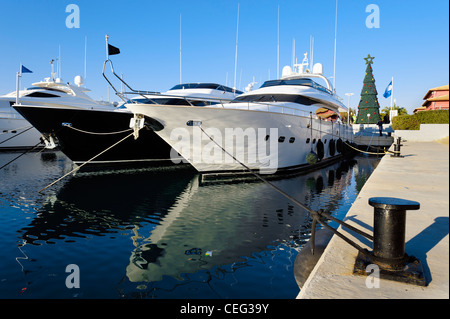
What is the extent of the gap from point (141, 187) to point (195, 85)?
11.7 metres

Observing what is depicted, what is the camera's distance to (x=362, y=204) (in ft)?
14.8

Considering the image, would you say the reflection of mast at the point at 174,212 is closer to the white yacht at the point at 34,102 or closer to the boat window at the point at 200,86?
the boat window at the point at 200,86

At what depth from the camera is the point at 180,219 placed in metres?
7.06

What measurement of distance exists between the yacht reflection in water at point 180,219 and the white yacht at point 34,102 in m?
15.9

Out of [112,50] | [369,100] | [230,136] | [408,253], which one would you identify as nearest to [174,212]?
[230,136]

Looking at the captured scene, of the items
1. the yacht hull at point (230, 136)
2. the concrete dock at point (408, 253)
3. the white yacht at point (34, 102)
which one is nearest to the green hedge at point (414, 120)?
the yacht hull at point (230, 136)

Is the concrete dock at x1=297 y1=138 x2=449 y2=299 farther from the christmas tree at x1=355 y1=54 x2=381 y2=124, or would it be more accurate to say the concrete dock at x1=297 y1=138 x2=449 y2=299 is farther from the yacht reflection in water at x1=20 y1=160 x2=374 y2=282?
the christmas tree at x1=355 y1=54 x2=381 y2=124

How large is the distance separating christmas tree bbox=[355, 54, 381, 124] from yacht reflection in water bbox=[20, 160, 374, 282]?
102ft

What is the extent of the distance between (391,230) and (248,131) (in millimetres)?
8976

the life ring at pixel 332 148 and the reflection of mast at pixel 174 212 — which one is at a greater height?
the life ring at pixel 332 148

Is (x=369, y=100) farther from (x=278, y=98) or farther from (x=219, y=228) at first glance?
(x=219, y=228)

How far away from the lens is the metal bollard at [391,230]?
7.83 ft

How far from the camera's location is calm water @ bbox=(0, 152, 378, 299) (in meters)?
3.95
